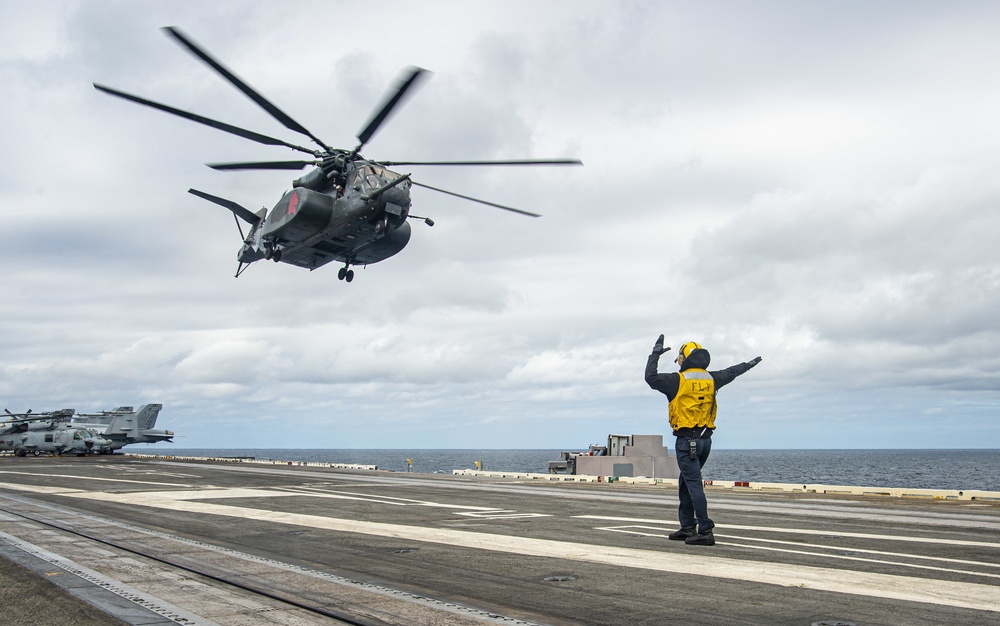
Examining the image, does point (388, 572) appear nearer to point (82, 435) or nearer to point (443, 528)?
point (443, 528)

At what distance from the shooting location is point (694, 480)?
31.6 ft

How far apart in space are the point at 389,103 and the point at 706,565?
64.3 feet

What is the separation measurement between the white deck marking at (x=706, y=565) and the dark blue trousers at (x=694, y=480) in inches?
33.0

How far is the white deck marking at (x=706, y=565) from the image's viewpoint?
6.57m

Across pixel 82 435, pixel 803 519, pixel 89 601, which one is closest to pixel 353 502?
pixel 803 519

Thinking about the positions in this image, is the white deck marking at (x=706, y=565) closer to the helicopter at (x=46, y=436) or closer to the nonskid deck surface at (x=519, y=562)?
the nonskid deck surface at (x=519, y=562)

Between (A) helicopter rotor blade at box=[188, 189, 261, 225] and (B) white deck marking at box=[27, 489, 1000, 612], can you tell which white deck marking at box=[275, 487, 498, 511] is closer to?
(B) white deck marking at box=[27, 489, 1000, 612]

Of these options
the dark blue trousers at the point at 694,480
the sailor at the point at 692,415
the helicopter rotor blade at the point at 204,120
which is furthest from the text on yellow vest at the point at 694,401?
the helicopter rotor blade at the point at 204,120

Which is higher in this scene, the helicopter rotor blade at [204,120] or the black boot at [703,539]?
the helicopter rotor blade at [204,120]

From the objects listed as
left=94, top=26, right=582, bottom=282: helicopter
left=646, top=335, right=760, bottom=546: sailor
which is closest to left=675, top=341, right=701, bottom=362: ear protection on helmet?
left=646, top=335, right=760, bottom=546: sailor

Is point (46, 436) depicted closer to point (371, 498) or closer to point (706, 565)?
point (371, 498)

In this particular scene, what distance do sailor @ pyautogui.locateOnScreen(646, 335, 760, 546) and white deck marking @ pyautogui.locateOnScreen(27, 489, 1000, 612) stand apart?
33.7 inches

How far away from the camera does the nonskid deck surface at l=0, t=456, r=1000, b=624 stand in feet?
20.4

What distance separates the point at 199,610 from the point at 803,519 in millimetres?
10717
